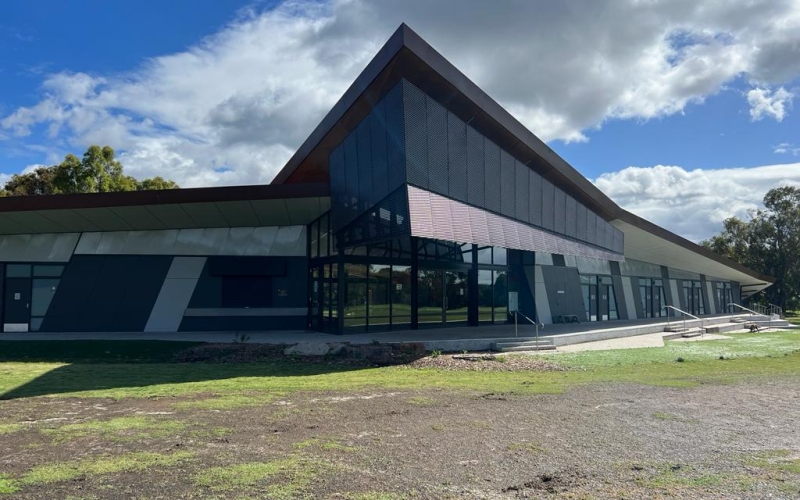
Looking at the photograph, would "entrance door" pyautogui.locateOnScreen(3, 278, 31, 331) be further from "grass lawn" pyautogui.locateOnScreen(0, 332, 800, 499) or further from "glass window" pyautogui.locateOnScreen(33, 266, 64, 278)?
"grass lawn" pyautogui.locateOnScreen(0, 332, 800, 499)

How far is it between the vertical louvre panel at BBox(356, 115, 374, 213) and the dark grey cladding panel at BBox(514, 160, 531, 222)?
7.72 metres

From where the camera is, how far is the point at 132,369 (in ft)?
48.8

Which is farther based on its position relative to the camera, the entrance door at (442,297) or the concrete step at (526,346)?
the entrance door at (442,297)

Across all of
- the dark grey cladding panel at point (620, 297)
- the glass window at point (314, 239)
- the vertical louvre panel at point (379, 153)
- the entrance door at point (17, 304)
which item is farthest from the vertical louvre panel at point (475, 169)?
the dark grey cladding panel at point (620, 297)

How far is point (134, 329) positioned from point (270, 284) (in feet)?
18.7

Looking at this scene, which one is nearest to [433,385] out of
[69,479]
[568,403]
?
[568,403]

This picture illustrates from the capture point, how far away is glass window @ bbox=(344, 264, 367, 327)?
68.1 ft

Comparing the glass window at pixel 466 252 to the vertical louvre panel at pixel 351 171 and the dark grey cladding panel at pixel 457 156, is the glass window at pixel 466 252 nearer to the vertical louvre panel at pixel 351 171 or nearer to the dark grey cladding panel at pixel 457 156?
the dark grey cladding panel at pixel 457 156

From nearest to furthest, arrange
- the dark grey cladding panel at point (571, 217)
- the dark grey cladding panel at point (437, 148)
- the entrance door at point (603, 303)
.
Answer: the dark grey cladding panel at point (437, 148) → the dark grey cladding panel at point (571, 217) → the entrance door at point (603, 303)

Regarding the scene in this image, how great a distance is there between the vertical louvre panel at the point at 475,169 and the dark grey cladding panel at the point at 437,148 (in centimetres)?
162

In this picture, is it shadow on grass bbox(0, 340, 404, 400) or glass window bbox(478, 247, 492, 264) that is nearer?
shadow on grass bbox(0, 340, 404, 400)

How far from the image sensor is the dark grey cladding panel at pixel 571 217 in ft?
92.4

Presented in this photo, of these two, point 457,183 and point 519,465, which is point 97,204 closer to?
point 457,183

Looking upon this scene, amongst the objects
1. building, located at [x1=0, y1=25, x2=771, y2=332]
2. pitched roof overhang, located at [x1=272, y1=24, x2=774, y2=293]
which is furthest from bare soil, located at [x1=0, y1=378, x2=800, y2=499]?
pitched roof overhang, located at [x1=272, y1=24, x2=774, y2=293]
